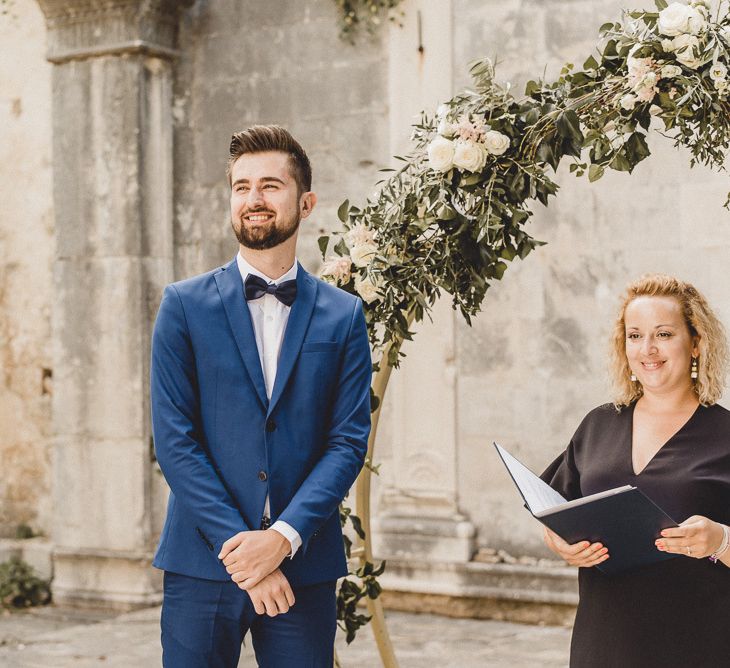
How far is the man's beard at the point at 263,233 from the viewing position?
274 centimetres

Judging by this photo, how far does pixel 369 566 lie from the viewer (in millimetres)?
4000

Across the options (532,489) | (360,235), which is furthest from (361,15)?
(532,489)

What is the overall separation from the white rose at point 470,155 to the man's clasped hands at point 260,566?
54.7 inches

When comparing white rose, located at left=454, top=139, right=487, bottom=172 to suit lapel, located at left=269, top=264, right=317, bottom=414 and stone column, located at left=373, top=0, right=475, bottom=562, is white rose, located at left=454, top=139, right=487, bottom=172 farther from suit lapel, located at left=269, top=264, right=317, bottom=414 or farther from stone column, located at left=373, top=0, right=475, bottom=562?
stone column, located at left=373, top=0, right=475, bottom=562

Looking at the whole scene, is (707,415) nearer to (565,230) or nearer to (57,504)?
(565,230)

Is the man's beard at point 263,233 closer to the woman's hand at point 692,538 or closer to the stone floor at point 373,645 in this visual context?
the woman's hand at point 692,538

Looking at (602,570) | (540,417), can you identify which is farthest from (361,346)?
(540,417)

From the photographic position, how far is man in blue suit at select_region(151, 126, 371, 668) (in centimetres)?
262

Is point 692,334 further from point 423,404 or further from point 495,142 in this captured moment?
point 423,404

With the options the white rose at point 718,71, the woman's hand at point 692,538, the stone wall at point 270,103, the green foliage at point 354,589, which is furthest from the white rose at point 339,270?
the stone wall at point 270,103

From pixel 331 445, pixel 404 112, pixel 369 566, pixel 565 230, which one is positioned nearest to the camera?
pixel 331 445

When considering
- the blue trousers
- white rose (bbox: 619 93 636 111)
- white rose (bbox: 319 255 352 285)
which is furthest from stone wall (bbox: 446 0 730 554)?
the blue trousers

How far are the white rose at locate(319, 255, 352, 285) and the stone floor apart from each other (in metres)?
2.31

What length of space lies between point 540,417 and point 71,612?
305 cm
